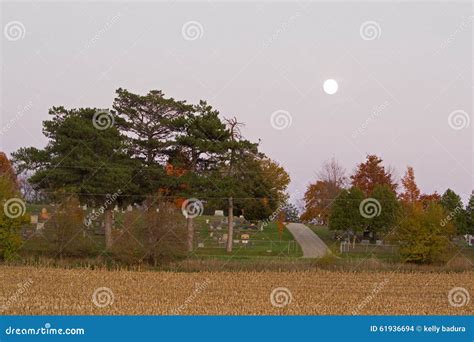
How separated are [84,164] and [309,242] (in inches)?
829

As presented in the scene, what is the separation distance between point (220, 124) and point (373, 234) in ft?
53.4

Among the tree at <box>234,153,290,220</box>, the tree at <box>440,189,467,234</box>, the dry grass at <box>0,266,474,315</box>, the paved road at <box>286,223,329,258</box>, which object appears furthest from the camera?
the tree at <box>440,189,467,234</box>

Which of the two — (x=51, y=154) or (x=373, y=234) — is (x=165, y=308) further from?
(x=373, y=234)

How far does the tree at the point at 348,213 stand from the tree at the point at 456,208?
6.42 meters

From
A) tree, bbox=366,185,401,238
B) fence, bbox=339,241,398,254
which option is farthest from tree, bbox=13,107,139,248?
tree, bbox=366,185,401,238

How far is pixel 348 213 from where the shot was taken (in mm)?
50406

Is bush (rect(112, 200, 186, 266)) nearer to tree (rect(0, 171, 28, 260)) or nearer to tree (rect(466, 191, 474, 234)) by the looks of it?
tree (rect(0, 171, 28, 260))

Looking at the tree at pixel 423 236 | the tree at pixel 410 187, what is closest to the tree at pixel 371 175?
the tree at pixel 410 187

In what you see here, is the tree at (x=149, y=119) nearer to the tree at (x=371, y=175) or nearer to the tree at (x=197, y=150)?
the tree at (x=197, y=150)

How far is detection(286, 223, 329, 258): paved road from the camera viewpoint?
46062mm

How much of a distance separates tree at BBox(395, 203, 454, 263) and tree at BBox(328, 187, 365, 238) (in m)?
8.55

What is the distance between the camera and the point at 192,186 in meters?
42.4

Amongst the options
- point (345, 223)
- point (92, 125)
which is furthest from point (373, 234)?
point (92, 125)

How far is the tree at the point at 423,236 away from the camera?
40.4 m
